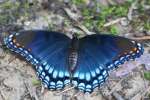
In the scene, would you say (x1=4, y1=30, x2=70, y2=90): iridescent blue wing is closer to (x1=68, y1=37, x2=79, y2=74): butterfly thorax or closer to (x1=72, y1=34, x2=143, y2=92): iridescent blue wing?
(x1=68, y1=37, x2=79, y2=74): butterfly thorax

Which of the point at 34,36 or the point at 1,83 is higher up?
the point at 34,36

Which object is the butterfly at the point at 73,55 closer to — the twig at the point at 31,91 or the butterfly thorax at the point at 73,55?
the butterfly thorax at the point at 73,55

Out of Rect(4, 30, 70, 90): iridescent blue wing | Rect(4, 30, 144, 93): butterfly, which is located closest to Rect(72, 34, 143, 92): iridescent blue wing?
Rect(4, 30, 144, 93): butterfly

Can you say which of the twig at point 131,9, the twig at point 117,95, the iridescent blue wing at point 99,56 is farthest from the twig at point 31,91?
the twig at point 131,9

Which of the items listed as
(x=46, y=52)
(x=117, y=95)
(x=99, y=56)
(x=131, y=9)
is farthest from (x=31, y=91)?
(x=131, y=9)

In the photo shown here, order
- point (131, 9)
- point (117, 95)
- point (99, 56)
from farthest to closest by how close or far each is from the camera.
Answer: point (131, 9)
point (117, 95)
point (99, 56)

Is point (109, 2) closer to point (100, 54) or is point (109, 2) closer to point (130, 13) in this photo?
point (130, 13)

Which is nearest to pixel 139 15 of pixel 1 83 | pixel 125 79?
pixel 125 79

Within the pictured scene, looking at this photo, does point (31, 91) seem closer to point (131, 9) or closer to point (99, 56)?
point (99, 56)
